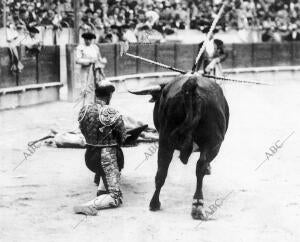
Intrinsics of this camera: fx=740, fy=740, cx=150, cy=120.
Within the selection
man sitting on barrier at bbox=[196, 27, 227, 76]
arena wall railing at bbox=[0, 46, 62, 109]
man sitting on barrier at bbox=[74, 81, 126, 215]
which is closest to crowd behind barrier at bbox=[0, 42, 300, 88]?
arena wall railing at bbox=[0, 46, 62, 109]

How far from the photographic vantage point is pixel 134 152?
29.2 feet

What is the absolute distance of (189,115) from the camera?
5.48 meters

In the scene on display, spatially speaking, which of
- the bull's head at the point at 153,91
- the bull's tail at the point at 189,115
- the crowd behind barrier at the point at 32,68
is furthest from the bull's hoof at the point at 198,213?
the crowd behind barrier at the point at 32,68

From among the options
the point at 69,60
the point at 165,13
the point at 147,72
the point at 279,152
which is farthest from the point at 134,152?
the point at 165,13

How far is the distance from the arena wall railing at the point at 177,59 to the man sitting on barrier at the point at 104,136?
373 inches

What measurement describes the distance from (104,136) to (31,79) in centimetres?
938

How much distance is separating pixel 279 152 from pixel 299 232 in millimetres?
3744

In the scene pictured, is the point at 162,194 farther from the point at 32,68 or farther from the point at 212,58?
the point at 32,68

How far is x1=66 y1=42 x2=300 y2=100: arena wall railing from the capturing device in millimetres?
18141

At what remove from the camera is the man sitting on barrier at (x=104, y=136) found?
6.07m

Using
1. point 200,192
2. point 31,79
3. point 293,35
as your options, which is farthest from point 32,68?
point 293,35

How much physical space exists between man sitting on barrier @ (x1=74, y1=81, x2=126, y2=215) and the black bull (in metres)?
0.42

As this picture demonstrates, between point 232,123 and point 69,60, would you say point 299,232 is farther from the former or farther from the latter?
point 69,60

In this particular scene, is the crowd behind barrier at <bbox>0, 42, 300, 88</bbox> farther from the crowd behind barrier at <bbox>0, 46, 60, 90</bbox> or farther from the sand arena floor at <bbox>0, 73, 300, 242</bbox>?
the sand arena floor at <bbox>0, 73, 300, 242</bbox>
